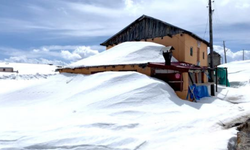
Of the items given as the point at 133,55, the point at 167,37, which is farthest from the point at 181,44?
the point at 133,55

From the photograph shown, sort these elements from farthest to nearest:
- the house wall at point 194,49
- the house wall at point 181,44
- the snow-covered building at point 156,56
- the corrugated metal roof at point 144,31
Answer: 1. the corrugated metal roof at point 144,31
2. the house wall at point 194,49
3. the house wall at point 181,44
4. the snow-covered building at point 156,56

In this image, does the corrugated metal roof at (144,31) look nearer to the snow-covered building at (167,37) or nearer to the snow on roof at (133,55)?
the snow-covered building at (167,37)

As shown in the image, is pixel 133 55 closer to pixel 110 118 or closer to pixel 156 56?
pixel 156 56

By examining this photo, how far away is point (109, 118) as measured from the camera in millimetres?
8930

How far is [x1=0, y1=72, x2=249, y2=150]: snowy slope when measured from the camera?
670 cm

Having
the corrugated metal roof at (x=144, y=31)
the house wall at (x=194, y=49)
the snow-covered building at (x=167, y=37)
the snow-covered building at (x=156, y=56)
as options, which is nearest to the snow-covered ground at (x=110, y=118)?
the snow-covered building at (x=156, y=56)

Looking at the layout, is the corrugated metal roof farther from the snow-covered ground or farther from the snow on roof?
the snow-covered ground

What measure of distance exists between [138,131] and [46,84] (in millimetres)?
9951

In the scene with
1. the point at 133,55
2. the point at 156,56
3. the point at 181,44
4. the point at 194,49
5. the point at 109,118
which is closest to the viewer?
the point at 109,118

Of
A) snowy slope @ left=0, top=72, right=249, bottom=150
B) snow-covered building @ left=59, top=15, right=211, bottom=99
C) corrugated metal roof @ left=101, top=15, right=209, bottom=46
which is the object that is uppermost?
corrugated metal roof @ left=101, top=15, right=209, bottom=46

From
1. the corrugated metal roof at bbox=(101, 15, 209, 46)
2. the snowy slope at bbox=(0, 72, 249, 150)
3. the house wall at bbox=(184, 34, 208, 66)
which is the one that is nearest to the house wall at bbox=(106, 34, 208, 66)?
the house wall at bbox=(184, 34, 208, 66)

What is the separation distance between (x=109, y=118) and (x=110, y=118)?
0.13 ft

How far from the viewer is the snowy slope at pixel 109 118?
6703 mm

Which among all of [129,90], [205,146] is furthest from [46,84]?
[205,146]
